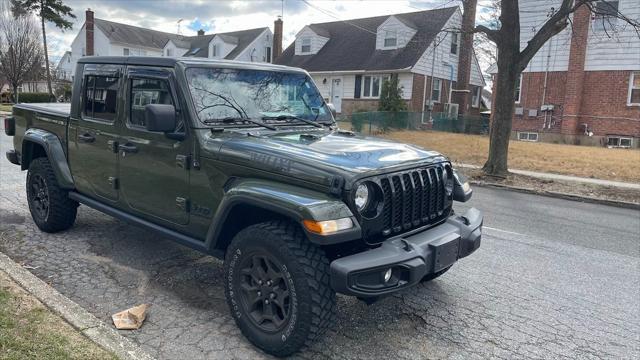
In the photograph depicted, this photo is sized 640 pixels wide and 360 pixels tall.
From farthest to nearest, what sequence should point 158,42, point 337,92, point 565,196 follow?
point 158,42 < point 337,92 < point 565,196

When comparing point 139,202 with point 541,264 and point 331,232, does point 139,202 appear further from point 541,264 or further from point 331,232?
point 541,264

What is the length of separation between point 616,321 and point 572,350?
2.73 feet

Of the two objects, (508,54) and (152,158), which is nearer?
(152,158)

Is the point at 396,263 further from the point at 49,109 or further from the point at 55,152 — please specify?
the point at 49,109

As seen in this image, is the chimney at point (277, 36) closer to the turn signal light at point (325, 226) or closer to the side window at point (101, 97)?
the side window at point (101, 97)

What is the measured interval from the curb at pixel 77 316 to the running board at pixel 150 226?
31.5 inches

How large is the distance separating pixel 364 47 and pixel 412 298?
29.4 metres

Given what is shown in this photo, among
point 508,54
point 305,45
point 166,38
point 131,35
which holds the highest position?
point 166,38

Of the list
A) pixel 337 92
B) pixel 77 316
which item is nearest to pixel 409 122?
pixel 337 92

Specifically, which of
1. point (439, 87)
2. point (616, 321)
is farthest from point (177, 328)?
point (439, 87)

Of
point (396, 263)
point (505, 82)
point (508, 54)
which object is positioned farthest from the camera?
point (505, 82)

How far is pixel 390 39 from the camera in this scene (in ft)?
101

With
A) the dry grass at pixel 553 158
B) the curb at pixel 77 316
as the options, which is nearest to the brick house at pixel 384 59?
the dry grass at pixel 553 158

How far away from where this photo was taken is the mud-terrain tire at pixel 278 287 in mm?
3066
